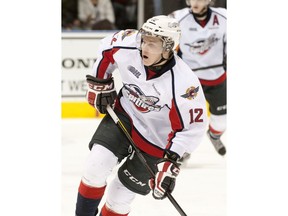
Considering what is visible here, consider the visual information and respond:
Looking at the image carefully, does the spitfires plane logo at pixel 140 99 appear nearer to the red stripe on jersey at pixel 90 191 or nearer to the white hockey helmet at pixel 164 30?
the white hockey helmet at pixel 164 30

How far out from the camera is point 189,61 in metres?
5.11

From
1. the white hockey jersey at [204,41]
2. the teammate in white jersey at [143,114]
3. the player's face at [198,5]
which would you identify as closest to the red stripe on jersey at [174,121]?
the teammate in white jersey at [143,114]

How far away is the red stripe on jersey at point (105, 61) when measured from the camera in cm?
319

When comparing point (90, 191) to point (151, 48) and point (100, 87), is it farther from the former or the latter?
point (151, 48)

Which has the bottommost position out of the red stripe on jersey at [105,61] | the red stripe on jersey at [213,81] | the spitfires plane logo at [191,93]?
the red stripe on jersey at [213,81]

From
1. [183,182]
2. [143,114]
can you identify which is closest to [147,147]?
[143,114]

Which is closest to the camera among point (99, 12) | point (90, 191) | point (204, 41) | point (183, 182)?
point (90, 191)

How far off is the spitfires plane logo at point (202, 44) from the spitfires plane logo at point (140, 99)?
1.97 m

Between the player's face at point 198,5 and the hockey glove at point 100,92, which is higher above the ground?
the player's face at point 198,5

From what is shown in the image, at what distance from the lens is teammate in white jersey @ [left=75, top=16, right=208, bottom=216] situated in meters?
2.96

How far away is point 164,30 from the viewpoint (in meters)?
2.94

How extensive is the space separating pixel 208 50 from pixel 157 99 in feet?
7.00

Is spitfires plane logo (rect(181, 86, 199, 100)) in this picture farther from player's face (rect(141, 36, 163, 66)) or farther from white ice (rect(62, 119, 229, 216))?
white ice (rect(62, 119, 229, 216))
